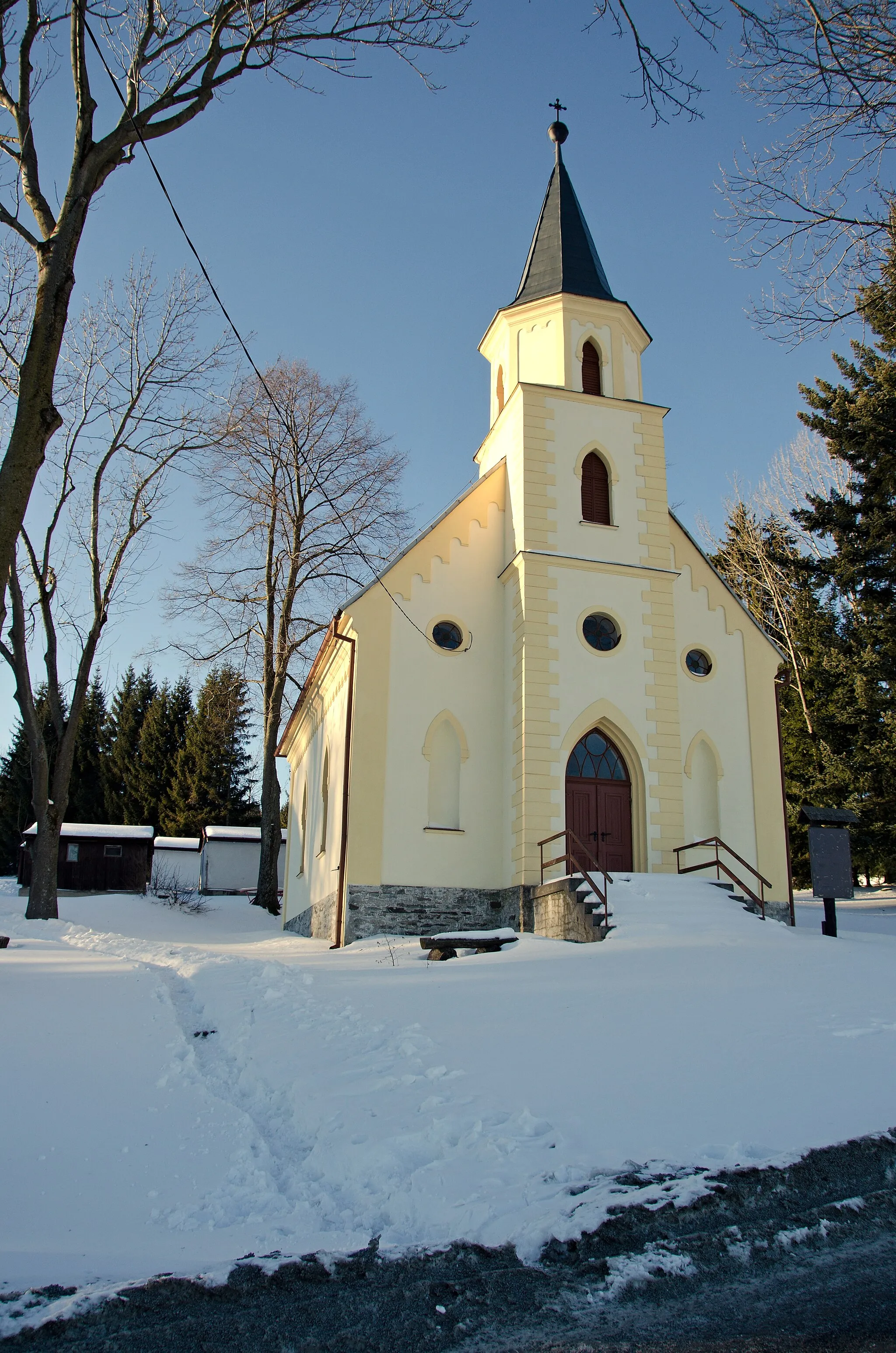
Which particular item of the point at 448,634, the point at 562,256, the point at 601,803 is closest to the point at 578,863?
the point at 601,803

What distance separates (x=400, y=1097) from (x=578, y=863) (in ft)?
28.2

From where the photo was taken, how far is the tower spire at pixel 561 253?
19578mm

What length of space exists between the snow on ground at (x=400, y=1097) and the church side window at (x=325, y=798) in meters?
9.29

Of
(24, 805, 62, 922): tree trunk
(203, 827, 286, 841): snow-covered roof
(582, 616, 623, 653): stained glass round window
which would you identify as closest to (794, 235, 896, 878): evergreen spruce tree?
(582, 616, 623, 653): stained glass round window

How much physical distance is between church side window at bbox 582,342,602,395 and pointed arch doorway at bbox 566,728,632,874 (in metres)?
7.10

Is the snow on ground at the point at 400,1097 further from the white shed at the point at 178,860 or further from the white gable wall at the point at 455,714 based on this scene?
the white shed at the point at 178,860

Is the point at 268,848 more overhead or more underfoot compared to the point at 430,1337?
more overhead

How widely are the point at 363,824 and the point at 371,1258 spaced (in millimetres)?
12007

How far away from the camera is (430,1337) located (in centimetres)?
327

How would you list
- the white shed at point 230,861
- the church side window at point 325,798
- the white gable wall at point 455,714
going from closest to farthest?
the white gable wall at point 455,714, the church side window at point 325,798, the white shed at point 230,861

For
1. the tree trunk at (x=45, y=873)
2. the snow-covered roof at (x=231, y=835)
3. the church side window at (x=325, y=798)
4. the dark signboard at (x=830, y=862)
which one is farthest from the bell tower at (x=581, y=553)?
the snow-covered roof at (x=231, y=835)

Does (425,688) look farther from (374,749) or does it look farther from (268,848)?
(268,848)

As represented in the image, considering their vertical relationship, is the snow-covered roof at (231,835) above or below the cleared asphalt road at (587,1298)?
above

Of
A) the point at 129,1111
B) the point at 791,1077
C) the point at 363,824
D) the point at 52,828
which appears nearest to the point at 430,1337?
the point at 129,1111
